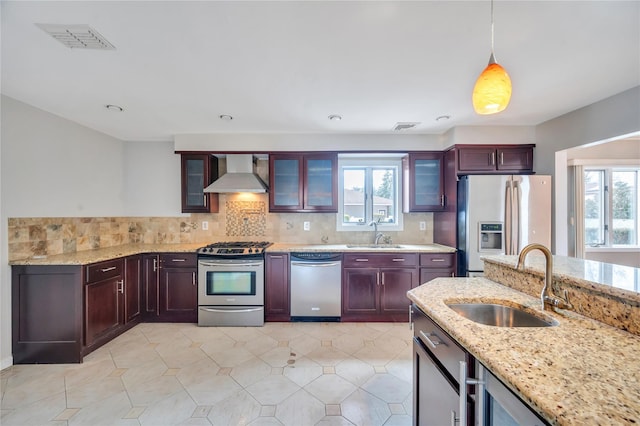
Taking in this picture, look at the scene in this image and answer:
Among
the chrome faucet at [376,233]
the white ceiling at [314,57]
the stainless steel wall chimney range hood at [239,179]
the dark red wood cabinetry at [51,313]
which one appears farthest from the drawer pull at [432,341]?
the dark red wood cabinetry at [51,313]

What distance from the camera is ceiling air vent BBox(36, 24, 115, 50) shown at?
150 cm

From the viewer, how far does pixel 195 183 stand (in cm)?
361

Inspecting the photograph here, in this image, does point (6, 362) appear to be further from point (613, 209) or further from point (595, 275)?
point (613, 209)

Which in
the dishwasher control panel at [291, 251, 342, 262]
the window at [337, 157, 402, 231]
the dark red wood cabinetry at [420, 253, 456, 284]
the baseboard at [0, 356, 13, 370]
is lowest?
the baseboard at [0, 356, 13, 370]

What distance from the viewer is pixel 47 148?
2697 mm

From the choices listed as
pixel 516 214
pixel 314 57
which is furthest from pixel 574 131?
pixel 314 57

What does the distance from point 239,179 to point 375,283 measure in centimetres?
230

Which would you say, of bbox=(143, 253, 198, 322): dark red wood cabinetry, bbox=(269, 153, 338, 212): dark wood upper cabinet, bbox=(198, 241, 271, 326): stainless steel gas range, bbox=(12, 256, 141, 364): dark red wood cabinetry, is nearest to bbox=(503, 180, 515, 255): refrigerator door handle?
bbox=(269, 153, 338, 212): dark wood upper cabinet

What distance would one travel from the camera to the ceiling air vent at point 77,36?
1.50 m

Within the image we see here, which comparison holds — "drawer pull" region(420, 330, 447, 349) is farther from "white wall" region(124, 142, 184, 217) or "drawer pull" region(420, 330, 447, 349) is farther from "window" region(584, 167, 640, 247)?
"window" region(584, 167, 640, 247)

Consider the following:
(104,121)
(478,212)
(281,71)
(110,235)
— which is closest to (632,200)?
(478,212)

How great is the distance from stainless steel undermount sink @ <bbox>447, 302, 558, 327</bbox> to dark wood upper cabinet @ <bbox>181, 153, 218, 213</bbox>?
330cm

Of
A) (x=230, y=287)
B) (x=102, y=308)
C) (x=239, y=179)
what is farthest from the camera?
(x=239, y=179)

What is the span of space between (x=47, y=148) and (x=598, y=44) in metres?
4.84
